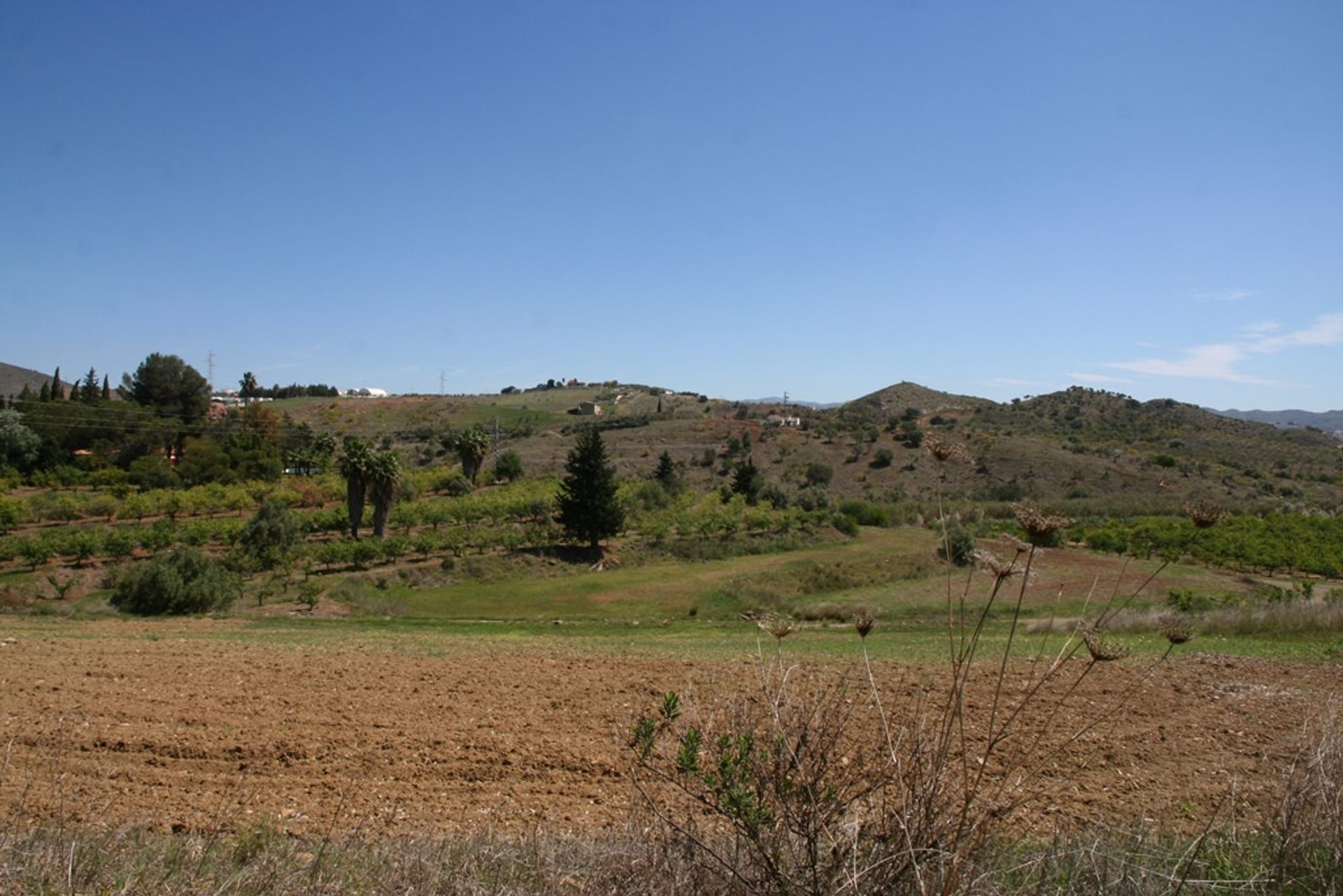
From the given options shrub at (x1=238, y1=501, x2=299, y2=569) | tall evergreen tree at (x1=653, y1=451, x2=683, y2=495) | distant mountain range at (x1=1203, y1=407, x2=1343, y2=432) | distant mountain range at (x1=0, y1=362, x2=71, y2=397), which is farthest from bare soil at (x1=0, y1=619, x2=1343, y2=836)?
distant mountain range at (x1=0, y1=362, x2=71, y2=397)

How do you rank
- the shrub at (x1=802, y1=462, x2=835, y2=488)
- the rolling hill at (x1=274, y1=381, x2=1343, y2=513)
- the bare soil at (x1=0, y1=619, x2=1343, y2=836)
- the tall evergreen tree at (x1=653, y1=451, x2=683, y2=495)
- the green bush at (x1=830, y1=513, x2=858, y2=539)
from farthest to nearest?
1. the shrub at (x1=802, y1=462, x2=835, y2=488)
2. the rolling hill at (x1=274, y1=381, x2=1343, y2=513)
3. the tall evergreen tree at (x1=653, y1=451, x2=683, y2=495)
4. the green bush at (x1=830, y1=513, x2=858, y2=539)
5. the bare soil at (x1=0, y1=619, x2=1343, y2=836)

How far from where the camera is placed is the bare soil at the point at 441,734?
7.23 meters

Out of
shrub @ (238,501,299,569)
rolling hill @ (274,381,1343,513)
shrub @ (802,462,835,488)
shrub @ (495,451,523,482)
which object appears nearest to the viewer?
shrub @ (238,501,299,569)

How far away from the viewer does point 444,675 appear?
12.3 m

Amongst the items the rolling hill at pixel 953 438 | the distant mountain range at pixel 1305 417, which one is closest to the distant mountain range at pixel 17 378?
the rolling hill at pixel 953 438

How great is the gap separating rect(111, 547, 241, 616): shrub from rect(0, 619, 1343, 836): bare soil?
11012 mm

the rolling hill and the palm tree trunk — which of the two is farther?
the rolling hill

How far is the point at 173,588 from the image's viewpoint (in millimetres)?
24547

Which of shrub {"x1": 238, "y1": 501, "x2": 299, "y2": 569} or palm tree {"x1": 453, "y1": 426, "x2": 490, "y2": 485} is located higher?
palm tree {"x1": 453, "y1": 426, "x2": 490, "y2": 485}

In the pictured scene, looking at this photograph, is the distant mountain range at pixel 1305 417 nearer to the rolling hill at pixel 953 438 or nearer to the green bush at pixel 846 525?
the rolling hill at pixel 953 438

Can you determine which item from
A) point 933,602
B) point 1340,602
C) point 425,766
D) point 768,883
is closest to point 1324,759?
point 768,883

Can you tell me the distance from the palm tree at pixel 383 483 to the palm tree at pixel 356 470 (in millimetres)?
266

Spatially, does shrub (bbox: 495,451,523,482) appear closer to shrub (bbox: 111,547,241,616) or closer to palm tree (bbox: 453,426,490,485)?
palm tree (bbox: 453,426,490,485)

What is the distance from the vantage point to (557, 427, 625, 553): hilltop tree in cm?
4272
